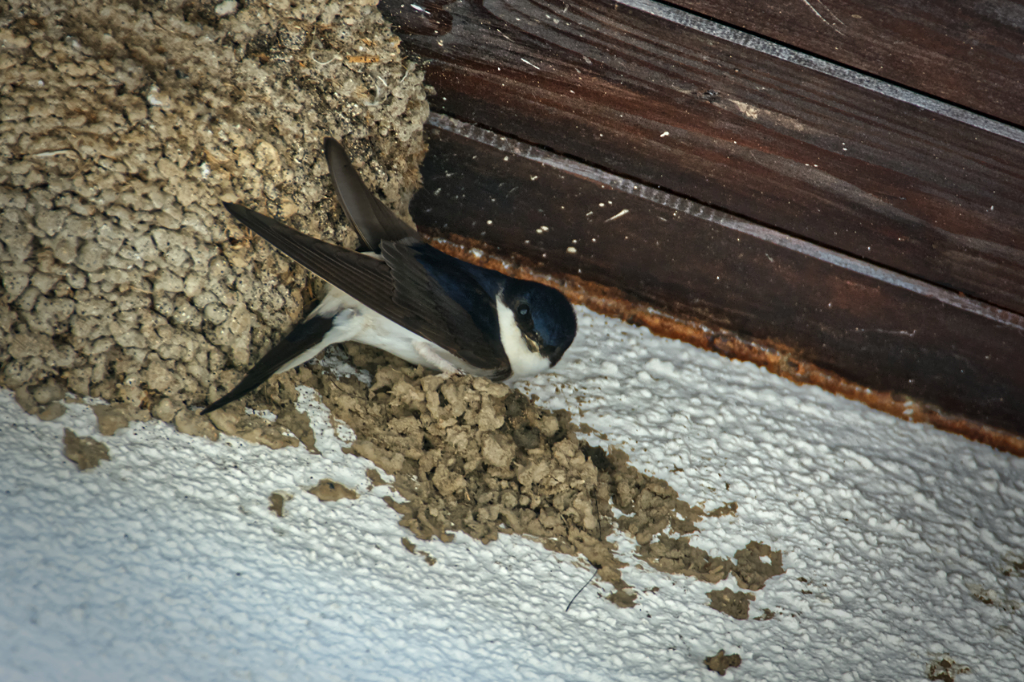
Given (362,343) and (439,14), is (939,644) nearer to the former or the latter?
(362,343)

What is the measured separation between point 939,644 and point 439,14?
6.14ft

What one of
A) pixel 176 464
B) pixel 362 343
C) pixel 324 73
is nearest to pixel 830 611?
pixel 362 343

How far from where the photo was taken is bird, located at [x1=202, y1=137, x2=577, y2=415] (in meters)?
1.50

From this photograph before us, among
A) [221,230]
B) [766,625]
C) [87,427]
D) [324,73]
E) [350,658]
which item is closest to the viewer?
[350,658]

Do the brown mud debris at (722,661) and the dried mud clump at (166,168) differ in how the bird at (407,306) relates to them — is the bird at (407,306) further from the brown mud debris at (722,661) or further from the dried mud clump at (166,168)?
the brown mud debris at (722,661)

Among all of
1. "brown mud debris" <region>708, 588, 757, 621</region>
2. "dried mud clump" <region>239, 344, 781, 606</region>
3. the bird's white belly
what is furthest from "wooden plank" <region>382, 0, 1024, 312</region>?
"brown mud debris" <region>708, 588, 757, 621</region>

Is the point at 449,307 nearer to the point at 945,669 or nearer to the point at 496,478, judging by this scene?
the point at 496,478

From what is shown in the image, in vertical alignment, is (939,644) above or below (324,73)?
below

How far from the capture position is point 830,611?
1.53m

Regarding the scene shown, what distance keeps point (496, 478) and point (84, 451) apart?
0.83 meters

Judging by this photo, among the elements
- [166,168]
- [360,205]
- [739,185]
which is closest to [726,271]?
[739,185]

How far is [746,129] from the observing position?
1.69 metres

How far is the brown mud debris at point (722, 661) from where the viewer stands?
1.35 metres

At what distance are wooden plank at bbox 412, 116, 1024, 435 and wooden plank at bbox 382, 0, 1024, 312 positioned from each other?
0.05m
